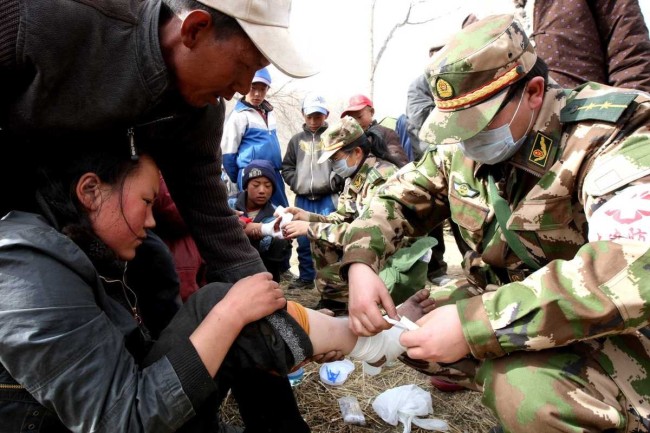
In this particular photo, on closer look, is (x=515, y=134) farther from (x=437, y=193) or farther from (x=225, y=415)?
(x=225, y=415)

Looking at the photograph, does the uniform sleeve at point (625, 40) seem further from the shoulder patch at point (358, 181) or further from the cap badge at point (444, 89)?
the shoulder patch at point (358, 181)

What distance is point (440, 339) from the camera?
1526 millimetres

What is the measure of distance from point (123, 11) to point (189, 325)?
1009 mm

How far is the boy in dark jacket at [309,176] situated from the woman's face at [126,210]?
3517mm

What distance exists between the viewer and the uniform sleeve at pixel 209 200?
2016 millimetres

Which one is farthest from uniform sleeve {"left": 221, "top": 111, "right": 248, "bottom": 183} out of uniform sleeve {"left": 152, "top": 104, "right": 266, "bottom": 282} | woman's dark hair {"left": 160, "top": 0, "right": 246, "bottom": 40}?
woman's dark hair {"left": 160, "top": 0, "right": 246, "bottom": 40}

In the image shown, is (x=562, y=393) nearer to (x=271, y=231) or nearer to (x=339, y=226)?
(x=339, y=226)

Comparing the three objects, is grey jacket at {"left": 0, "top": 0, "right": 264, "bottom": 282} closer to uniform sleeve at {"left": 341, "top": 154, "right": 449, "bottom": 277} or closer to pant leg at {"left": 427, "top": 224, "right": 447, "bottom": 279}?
uniform sleeve at {"left": 341, "top": 154, "right": 449, "bottom": 277}

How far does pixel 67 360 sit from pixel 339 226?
8.76 ft

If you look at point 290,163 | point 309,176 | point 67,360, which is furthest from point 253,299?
point 290,163

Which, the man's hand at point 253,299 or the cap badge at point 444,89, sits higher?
the cap badge at point 444,89

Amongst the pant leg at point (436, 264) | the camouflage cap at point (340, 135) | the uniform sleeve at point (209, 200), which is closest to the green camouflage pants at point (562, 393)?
the uniform sleeve at point (209, 200)

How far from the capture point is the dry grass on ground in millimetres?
2340

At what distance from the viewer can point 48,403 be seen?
121 cm
